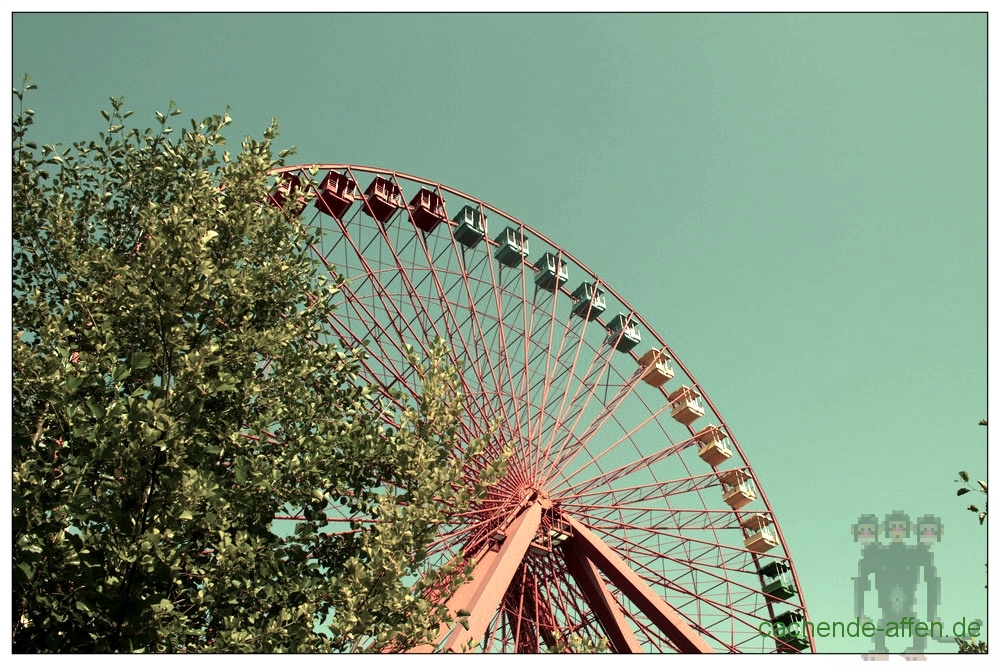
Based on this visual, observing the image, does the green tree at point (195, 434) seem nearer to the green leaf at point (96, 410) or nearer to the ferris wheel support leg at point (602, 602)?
the green leaf at point (96, 410)

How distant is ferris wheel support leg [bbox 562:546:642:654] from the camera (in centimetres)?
1997

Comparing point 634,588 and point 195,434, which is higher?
point 195,434

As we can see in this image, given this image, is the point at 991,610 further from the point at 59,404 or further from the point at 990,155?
the point at 59,404

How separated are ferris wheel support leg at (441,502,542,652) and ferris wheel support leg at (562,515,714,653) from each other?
1638 mm

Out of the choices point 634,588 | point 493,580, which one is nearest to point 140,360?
point 493,580

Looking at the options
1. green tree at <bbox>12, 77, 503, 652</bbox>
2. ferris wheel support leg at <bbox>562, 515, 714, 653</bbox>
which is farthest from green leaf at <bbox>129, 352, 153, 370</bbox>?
ferris wheel support leg at <bbox>562, 515, 714, 653</bbox>

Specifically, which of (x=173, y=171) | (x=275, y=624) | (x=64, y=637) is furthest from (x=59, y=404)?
(x=173, y=171)

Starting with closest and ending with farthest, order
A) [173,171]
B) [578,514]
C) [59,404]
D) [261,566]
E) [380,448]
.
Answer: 1. [59,404]
2. [261,566]
3. [380,448]
4. [173,171]
5. [578,514]

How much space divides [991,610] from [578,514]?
47.5ft

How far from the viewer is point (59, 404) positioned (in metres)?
7.32

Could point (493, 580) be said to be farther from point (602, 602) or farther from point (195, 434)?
point (195, 434)

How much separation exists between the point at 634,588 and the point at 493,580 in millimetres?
5004

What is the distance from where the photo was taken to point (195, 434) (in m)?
7.62

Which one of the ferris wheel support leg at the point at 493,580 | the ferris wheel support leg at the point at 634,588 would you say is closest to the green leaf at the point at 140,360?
the ferris wheel support leg at the point at 493,580
